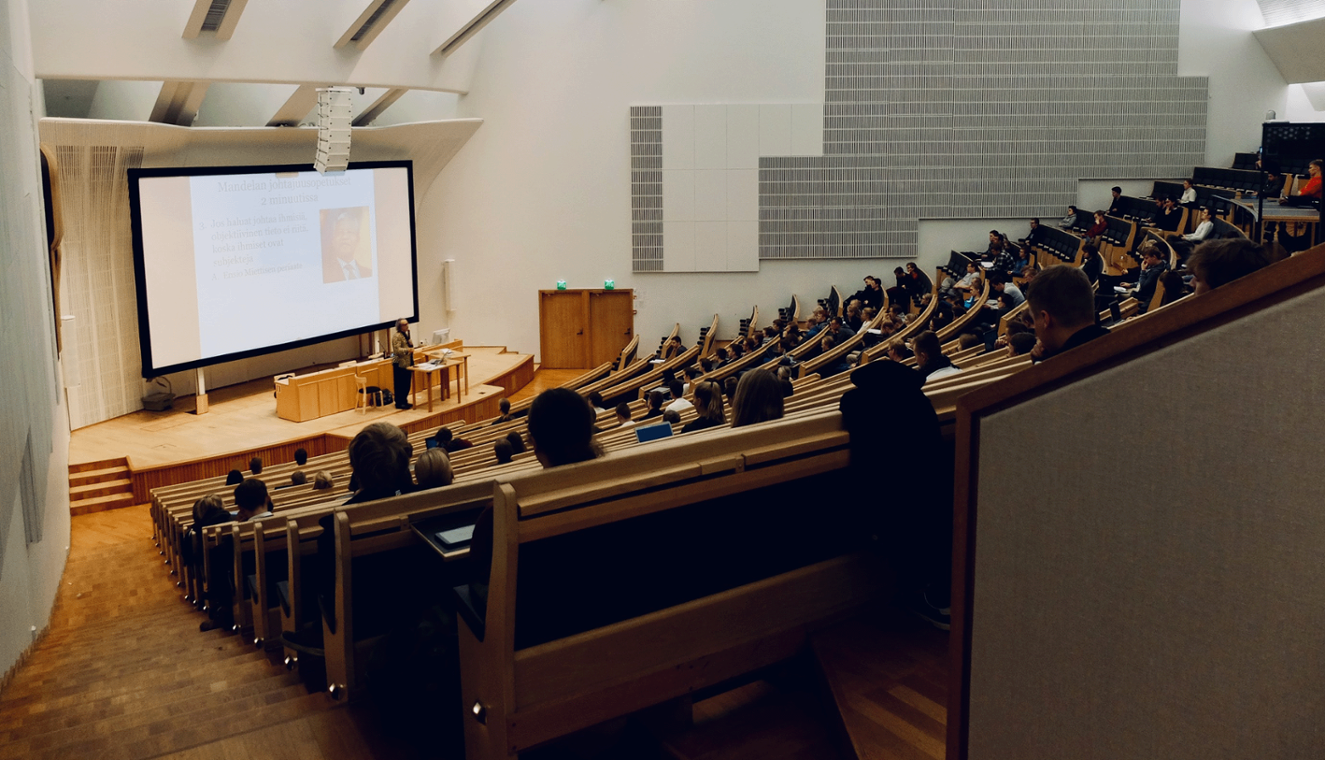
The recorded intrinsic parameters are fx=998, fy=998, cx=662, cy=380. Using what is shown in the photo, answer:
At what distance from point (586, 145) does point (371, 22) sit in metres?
4.79

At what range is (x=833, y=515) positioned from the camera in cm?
281

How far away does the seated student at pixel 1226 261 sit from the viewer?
2.40 metres

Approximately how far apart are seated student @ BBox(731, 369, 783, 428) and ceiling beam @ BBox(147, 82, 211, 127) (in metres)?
9.16

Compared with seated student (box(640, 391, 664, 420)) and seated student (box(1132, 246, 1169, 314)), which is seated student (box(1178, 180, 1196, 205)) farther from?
seated student (box(640, 391, 664, 420))

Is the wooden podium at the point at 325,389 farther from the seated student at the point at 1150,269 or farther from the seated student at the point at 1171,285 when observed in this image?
the seated student at the point at 1171,285

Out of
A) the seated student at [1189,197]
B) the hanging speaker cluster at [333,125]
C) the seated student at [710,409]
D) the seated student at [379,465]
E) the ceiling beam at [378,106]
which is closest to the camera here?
the seated student at [379,465]

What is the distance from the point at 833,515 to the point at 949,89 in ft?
45.1

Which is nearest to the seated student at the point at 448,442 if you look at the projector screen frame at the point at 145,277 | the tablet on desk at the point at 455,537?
the tablet on desk at the point at 455,537

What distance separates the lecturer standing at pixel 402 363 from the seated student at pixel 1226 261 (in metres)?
10.6

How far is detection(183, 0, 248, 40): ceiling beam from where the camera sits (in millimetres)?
8984

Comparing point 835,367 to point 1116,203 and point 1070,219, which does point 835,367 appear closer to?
point 1116,203

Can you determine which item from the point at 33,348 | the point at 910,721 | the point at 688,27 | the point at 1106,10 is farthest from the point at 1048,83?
the point at 910,721

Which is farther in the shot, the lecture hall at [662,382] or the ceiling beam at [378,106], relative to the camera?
the ceiling beam at [378,106]

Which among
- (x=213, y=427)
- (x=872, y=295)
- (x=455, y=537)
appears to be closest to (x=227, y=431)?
(x=213, y=427)
